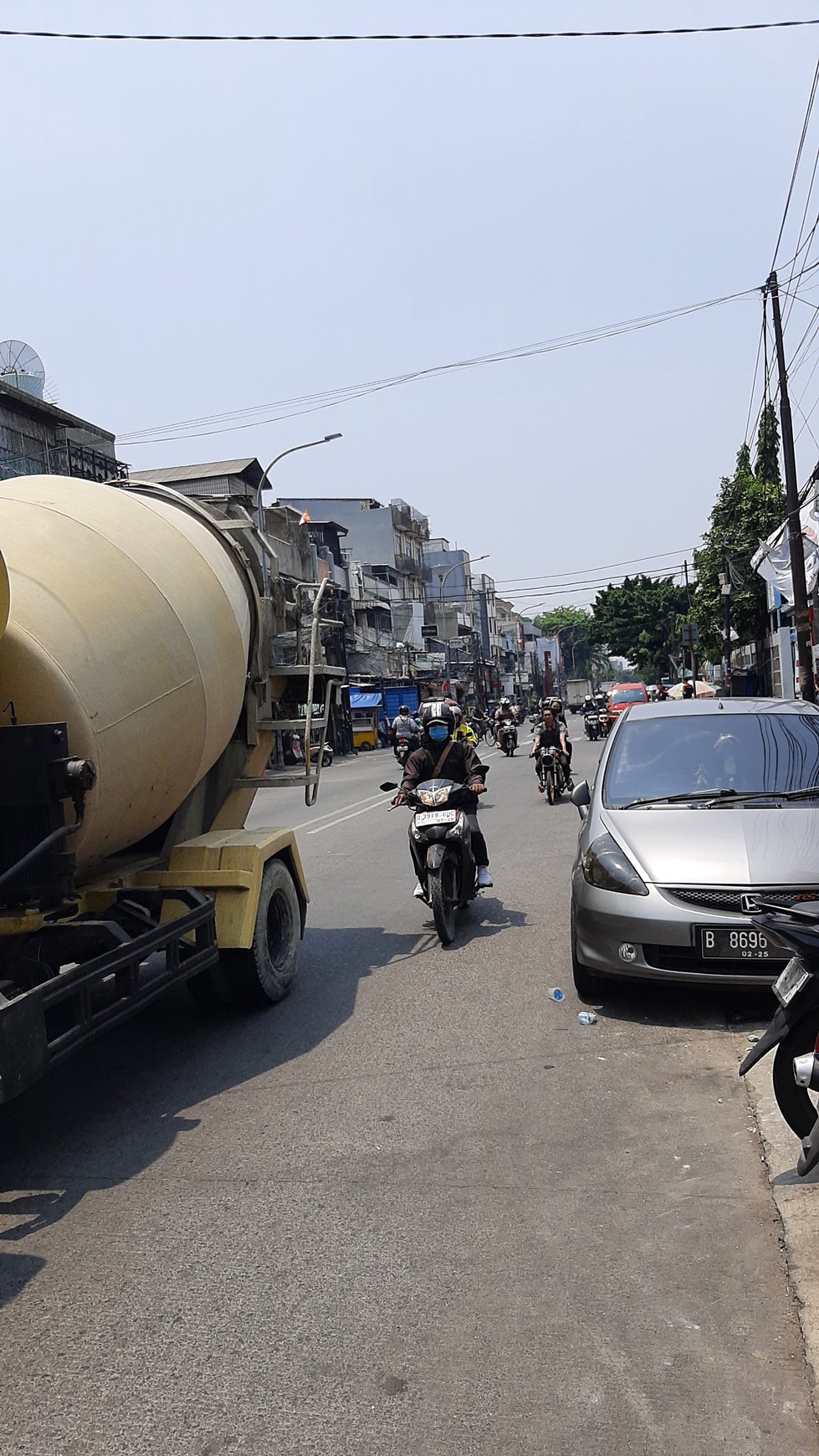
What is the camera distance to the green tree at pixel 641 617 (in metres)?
81.4

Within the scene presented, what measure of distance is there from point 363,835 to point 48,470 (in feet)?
62.6

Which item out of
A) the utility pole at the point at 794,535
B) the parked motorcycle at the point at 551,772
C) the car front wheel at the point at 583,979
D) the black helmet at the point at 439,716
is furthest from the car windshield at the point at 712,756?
the utility pole at the point at 794,535

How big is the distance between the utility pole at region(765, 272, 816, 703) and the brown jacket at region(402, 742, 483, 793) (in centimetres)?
1731

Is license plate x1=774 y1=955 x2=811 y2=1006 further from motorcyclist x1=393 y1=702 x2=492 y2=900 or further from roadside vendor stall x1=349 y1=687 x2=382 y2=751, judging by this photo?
roadside vendor stall x1=349 y1=687 x2=382 y2=751

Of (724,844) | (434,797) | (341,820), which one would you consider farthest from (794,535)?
(724,844)

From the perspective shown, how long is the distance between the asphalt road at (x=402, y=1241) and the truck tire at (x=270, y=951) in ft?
0.63

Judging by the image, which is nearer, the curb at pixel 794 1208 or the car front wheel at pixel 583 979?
the curb at pixel 794 1208

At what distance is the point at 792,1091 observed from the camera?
4336 mm

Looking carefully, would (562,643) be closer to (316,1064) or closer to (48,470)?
(48,470)

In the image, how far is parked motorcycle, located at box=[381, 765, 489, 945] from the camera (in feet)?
28.2

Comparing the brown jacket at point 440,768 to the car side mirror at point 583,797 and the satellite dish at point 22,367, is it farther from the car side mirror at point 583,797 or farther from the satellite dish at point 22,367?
the satellite dish at point 22,367

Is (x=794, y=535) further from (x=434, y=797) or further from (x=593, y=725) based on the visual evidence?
(x=434, y=797)

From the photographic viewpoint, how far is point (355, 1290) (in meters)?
3.59

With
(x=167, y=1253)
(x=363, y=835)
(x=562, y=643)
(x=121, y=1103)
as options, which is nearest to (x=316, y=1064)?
(x=121, y=1103)
